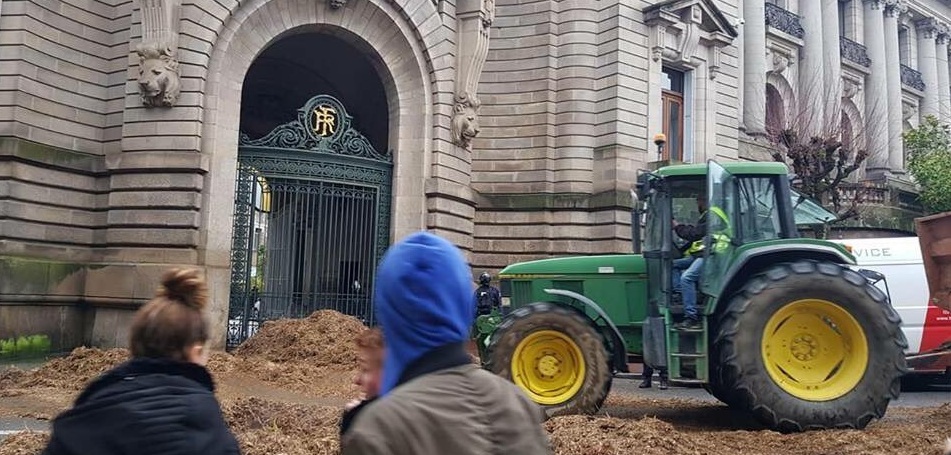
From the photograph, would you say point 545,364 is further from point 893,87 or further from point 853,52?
point 893,87

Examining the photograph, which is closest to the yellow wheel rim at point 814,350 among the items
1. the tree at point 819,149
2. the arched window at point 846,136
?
the tree at point 819,149

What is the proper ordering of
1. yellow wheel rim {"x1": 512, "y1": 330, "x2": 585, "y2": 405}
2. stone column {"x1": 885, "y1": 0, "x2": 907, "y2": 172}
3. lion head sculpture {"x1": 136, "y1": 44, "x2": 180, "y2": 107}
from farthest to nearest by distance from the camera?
stone column {"x1": 885, "y1": 0, "x2": 907, "y2": 172} → lion head sculpture {"x1": 136, "y1": 44, "x2": 180, "y2": 107} → yellow wheel rim {"x1": 512, "y1": 330, "x2": 585, "y2": 405}

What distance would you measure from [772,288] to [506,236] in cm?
1224

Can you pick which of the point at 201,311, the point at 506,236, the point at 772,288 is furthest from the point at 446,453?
the point at 506,236

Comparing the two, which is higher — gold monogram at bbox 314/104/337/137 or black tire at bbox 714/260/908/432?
gold monogram at bbox 314/104/337/137

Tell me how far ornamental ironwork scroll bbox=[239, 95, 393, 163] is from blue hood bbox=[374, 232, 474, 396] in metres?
14.3

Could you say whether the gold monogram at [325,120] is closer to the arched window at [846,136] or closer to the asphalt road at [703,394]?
the asphalt road at [703,394]

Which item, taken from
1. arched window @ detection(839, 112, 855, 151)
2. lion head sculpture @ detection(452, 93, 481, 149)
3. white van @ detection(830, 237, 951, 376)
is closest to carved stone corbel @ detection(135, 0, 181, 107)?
lion head sculpture @ detection(452, 93, 481, 149)

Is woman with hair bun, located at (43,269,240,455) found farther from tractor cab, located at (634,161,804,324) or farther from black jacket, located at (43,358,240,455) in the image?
tractor cab, located at (634,161,804,324)

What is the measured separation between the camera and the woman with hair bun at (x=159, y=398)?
7.02ft

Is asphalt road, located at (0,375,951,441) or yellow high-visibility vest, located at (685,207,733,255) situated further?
asphalt road, located at (0,375,951,441)

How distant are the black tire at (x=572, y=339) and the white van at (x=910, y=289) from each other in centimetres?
646

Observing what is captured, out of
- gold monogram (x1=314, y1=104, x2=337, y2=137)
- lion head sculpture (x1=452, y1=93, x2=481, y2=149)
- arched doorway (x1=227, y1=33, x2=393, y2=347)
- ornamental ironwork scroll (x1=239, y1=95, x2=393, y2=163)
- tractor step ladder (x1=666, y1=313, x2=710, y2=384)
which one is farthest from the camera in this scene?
lion head sculpture (x1=452, y1=93, x2=481, y2=149)

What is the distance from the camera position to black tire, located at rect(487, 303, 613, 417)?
779cm
